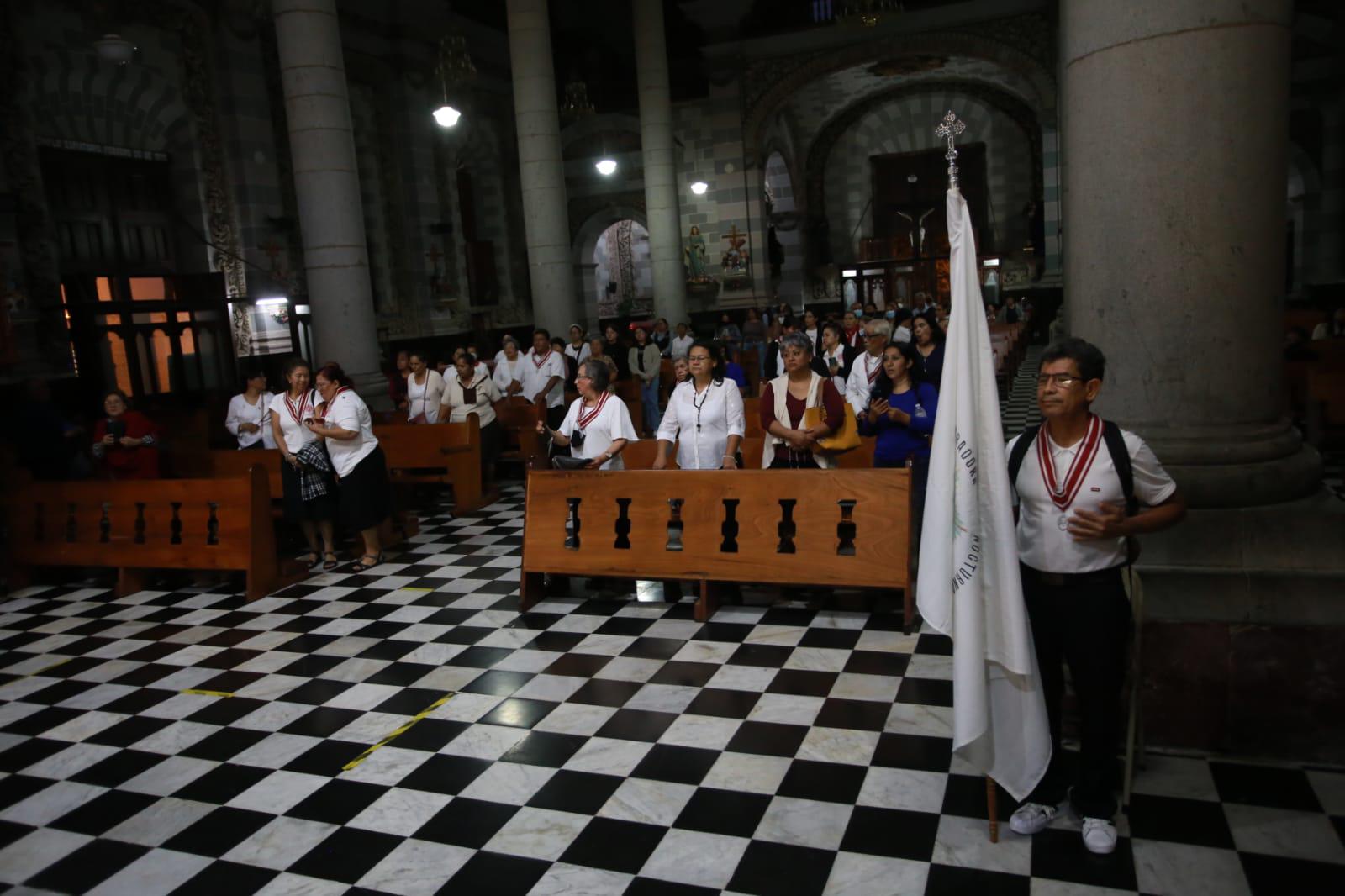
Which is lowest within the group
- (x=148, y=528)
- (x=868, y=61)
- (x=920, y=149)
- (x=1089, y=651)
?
(x=148, y=528)

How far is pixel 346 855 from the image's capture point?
13.6 feet

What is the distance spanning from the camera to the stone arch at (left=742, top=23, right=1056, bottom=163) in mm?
25328

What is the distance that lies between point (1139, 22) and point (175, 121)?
58.4 feet

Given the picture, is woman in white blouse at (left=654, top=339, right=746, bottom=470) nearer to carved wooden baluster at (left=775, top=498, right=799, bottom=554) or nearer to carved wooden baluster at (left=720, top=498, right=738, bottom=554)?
carved wooden baluster at (left=720, top=498, right=738, bottom=554)

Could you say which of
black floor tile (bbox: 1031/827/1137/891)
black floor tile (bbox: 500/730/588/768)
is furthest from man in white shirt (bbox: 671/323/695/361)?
black floor tile (bbox: 1031/827/1137/891)

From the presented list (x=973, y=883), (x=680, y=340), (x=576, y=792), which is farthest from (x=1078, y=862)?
(x=680, y=340)

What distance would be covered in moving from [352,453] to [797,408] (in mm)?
4053

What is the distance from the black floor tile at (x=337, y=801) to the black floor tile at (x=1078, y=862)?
117 inches

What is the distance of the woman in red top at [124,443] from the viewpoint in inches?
364

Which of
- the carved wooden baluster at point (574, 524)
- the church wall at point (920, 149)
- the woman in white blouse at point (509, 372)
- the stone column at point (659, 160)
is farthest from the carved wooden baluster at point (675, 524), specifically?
the church wall at point (920, 149)

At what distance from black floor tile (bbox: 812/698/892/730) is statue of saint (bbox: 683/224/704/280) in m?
22.9

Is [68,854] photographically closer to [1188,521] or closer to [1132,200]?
[1188,521]

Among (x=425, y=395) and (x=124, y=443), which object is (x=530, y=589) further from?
(x=425, y=395)

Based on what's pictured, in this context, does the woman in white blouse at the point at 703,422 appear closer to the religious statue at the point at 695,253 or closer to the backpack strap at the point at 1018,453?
the backpack strap at the point at 1018,453
